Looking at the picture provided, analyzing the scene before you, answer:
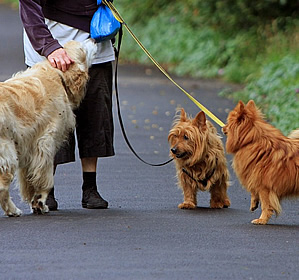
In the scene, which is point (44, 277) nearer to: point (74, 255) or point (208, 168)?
point (74, 255)

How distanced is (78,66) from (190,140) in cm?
129

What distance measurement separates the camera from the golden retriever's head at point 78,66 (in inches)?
307

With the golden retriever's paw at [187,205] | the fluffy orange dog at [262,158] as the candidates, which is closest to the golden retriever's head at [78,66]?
the fluffy orange dog at [262,158]

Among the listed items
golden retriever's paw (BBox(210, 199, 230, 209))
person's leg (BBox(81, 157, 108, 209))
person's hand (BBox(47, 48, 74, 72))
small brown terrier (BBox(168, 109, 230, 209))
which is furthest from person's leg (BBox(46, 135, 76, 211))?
golden retriever's paw (BBox(210, 199, 230, 209))

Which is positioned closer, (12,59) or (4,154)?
(4,154)

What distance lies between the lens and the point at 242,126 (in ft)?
24.7

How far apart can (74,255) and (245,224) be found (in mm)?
1901

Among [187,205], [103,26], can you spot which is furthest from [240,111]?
[103,26]

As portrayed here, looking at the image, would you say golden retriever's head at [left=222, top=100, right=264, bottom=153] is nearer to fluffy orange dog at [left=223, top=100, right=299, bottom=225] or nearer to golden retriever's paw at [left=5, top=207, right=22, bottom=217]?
fluffy orange dog at [left=223, top=100, right=299, bottom=225]

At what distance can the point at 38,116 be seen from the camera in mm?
7512

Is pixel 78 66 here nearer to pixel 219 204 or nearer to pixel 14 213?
pixel 14 213

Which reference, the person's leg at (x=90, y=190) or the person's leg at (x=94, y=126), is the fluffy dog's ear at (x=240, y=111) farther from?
the person's leg at (x=90, y=190)

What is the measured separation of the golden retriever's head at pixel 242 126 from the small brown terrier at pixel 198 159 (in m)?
0.76

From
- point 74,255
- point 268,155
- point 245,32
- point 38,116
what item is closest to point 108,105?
point 38,116
